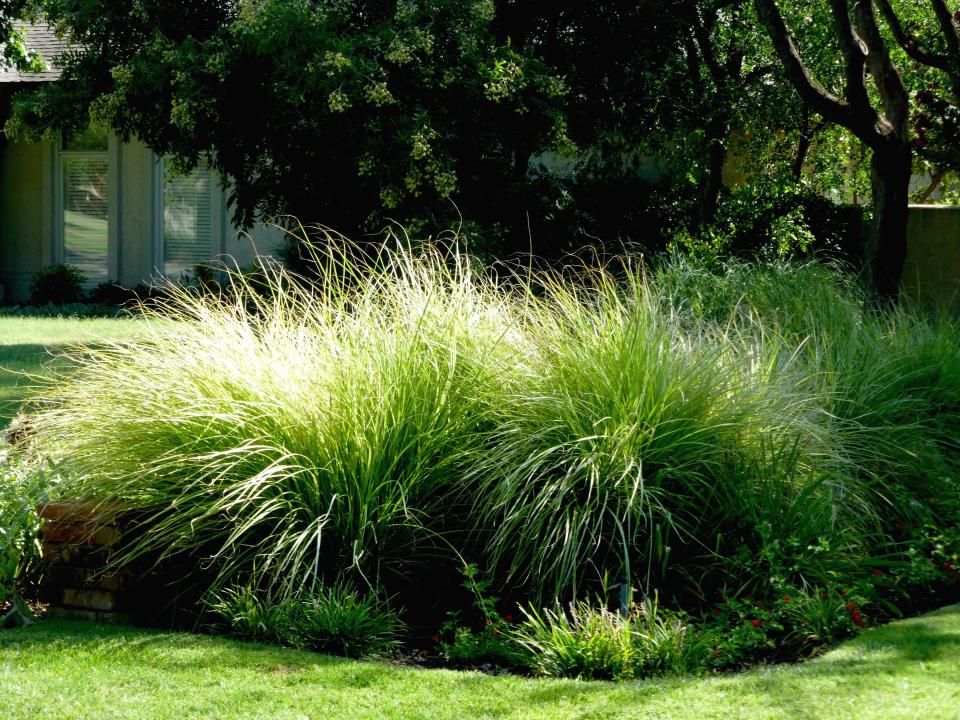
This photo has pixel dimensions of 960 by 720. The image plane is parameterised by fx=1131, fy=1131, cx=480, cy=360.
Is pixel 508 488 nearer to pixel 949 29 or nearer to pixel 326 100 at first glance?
pixel 326 100

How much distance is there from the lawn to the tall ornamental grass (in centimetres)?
353

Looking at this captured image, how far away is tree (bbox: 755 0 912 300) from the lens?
10.2m

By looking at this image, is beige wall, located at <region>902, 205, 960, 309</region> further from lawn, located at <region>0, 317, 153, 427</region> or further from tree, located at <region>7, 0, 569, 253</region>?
lawn, located at <region>0, 317, 153, 427</region>

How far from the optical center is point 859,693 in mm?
3500

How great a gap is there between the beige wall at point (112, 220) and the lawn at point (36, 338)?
11.9ft

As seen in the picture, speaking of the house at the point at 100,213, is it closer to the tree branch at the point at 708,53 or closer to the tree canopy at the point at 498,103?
the tree canopy at the point at 498,103

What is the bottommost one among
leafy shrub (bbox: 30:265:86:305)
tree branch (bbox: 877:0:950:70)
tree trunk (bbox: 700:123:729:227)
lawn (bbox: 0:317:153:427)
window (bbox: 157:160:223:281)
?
lawn (bbox: 0:317:153:427)

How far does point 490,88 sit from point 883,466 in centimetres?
651

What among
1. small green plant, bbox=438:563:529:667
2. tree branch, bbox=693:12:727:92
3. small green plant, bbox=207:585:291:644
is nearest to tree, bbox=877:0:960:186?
tree branch, bbox=693:12:727:92

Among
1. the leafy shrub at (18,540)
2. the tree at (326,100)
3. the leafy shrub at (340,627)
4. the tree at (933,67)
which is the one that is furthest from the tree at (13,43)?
the leafy shrub at (340,627)

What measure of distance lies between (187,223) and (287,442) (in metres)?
13.9

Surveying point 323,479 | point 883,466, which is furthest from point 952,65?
point 323,479

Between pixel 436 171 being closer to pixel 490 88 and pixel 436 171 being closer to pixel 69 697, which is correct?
pixel 490 88

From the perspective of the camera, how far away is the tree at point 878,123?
10.2 meters
